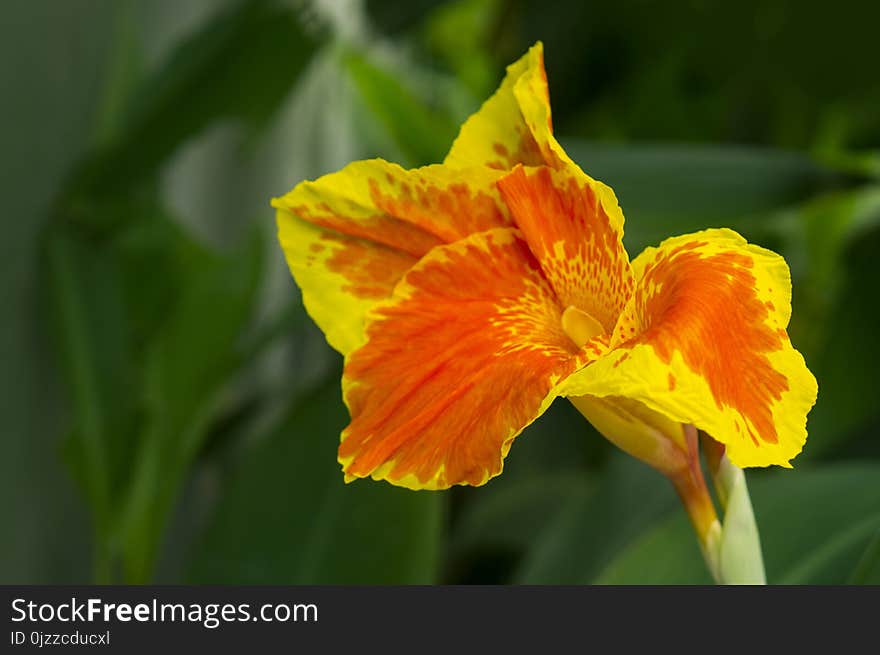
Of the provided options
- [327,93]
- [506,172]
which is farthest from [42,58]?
[327,93]

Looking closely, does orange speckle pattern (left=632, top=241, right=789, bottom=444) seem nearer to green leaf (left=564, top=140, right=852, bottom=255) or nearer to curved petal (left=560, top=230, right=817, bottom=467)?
curved petal (left=560, top=230, right=817, bottom=467)

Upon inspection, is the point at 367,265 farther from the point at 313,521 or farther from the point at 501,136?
the point at 313,521

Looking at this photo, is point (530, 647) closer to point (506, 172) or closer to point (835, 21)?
point (506, 172)

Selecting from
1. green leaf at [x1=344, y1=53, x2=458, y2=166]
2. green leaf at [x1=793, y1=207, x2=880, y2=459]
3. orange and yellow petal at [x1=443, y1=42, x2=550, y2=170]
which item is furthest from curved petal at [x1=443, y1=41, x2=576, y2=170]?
green leaf at [x1=793, y1=207, x2=880, y2=459]

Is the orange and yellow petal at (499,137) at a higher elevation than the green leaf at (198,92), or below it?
higher

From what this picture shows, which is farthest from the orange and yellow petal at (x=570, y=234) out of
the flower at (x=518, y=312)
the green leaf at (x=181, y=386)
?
the green leaf at (x=181, y=386)

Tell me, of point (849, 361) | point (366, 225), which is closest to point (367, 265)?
point (366, 225)

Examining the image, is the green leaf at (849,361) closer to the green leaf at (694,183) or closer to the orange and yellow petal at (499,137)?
the green leaf at (694,183)

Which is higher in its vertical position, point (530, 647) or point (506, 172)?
point (506, 172)
